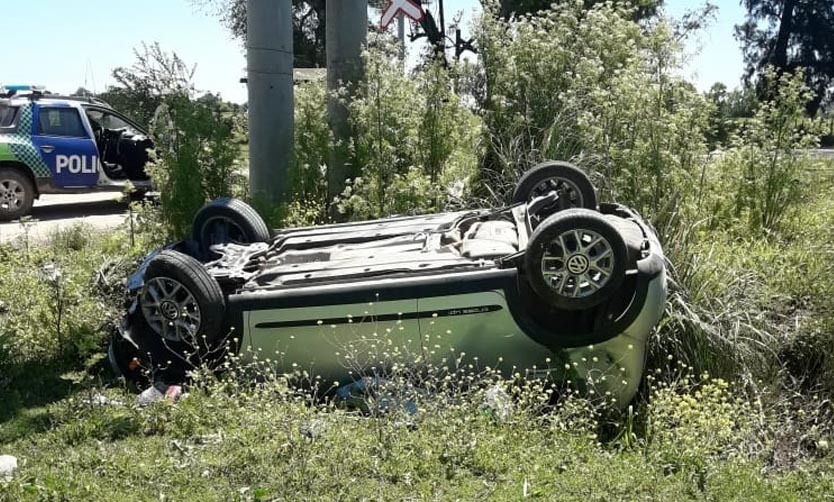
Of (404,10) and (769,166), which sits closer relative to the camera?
(769,166)

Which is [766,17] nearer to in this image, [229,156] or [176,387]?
[229,156]

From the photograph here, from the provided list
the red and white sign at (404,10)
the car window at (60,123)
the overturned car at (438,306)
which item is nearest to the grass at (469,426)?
the overturned car at (438,306)

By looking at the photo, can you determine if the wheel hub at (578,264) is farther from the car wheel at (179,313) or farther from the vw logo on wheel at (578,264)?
the car wheel at (179,313)

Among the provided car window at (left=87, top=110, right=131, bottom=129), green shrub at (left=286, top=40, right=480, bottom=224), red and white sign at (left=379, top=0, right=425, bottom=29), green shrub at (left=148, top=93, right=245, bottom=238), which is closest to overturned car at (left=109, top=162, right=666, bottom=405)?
green shrub at (left=148, top=93, right=245, bottom=238)

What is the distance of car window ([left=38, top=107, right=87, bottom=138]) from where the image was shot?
12898 millimetres

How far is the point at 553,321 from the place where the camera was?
16.3 feet

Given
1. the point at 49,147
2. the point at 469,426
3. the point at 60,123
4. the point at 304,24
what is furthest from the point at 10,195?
the point at 304,24

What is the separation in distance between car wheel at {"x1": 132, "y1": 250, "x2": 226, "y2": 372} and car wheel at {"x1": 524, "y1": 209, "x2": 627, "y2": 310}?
201 centimetres

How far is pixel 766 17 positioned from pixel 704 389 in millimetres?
40474

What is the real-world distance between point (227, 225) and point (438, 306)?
7.63 feet

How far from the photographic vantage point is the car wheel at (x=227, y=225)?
6.30m

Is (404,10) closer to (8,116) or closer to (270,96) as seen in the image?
(270,96)

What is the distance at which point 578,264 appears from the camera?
4805mm

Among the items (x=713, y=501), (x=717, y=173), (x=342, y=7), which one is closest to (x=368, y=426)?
(x=713, y=501)
